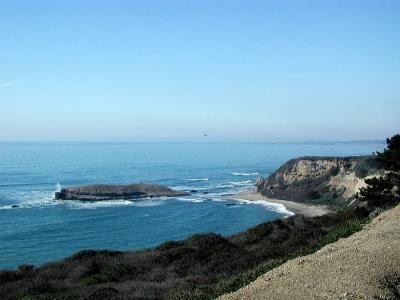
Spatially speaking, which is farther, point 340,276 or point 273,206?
point 273,206

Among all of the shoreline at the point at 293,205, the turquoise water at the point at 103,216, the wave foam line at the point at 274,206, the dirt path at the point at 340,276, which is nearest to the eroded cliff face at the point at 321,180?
the shoreline at the point at 293,205

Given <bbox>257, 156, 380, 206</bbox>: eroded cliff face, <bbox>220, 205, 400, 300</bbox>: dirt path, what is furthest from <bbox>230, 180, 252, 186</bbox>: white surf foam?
<bbox>220, 205, 400, 300</bbox>: dirt path

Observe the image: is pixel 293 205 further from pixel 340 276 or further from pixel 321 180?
pixel 340 276

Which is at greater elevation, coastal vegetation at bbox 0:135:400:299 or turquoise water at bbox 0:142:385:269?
coastal vegetation at bbox 0:135:400:299

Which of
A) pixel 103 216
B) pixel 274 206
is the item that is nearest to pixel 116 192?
Result: pixel 103 216

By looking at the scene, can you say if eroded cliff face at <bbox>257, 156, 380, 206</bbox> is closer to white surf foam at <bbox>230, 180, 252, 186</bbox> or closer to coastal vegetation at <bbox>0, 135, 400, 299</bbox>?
white surf foam at <bbox>230, 180, 252, 186</bbox>

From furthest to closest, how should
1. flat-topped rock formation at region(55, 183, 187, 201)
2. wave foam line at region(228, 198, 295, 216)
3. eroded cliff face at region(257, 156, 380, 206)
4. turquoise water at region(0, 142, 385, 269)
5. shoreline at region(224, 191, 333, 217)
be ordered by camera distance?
flat-topped rock formation at region(55, 183, 187, 201) < eroded cliff face at region(257, 156, 380, 206) < wave foam line at region(228, 198, 295, 216) < shoreline at region(224, 191, 333, 217) < turquoise water at region(0, 142, 385, 269)
